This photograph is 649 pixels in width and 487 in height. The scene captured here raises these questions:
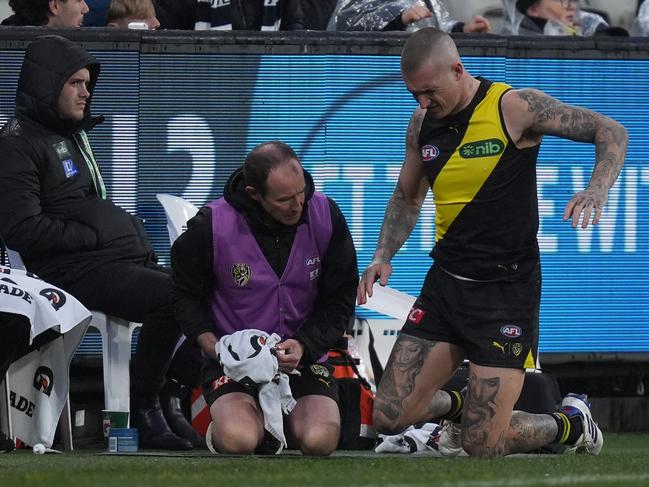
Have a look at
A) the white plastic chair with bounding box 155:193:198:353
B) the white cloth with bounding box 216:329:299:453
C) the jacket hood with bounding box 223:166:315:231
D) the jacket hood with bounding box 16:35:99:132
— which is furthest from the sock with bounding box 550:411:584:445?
the jacket hood with bounding box 16:35:99:132

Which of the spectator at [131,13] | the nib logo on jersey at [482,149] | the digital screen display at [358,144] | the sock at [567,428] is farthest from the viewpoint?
the spectator at [131,13]

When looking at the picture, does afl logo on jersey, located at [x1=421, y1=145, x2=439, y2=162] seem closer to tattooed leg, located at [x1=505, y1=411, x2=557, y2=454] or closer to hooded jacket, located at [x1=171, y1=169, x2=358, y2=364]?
hooded jacket, located at [x1=171, y1=169, x2=358, y2=364]

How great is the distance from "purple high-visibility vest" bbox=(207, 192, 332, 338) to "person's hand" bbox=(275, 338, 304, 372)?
0.22m

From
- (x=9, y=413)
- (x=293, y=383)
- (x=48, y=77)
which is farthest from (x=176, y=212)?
(x=293, y=383)

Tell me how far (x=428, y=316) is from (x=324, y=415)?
687 millimetres

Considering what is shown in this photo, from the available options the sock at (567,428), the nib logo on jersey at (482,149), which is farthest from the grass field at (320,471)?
the nib logo on jersey at (482,149)

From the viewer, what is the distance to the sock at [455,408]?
722cm

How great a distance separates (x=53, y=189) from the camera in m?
7.96

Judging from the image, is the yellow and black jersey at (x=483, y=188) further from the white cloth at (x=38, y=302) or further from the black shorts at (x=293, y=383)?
the white cloth at (x=38, y=302)

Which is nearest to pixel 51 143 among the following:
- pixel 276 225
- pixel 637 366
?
pixel 276 225

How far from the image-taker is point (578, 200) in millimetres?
5836

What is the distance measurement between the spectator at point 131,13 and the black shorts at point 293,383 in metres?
3.24

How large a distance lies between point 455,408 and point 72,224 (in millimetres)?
2270

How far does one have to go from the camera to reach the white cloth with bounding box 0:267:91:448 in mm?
7336
